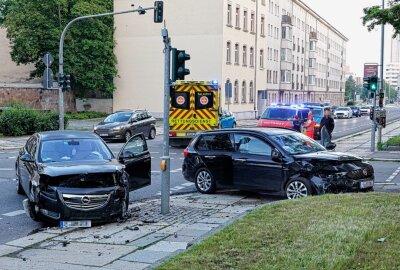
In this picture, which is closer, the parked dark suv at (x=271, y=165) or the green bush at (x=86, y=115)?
the parked dark suv at (x=271, y=165)

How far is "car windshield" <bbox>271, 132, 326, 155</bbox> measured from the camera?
1229 centimetres

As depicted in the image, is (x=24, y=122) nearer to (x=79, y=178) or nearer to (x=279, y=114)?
(x=279, y=114)

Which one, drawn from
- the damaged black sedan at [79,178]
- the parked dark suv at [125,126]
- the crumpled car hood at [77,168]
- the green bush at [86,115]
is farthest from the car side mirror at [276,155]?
the green bush at [86,115]

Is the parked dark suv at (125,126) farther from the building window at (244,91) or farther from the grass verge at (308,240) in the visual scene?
the building window at (244,91)

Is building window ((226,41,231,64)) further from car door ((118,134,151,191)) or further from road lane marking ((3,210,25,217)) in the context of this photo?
road lane marking ((3,210,25,217))

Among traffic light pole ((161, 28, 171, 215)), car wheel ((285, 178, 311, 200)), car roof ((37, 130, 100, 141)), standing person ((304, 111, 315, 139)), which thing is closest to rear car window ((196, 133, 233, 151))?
car wheel ((285, 178, 311, 200))

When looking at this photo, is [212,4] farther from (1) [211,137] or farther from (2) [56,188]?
(2) [56,188]

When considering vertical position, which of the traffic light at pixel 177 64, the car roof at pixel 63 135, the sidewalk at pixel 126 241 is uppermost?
the traffic light at pixel 177 64

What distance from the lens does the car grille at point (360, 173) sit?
1157 centimetres

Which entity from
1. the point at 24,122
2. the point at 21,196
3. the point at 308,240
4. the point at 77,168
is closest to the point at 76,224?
the point at 77,168

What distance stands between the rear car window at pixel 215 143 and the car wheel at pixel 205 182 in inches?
23.0

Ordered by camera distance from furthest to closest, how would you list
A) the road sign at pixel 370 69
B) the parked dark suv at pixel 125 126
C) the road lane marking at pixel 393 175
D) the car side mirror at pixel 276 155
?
the parked dark suv at pixel 125 126, the road sign at pixel 370 69, the road lane marking at pixel 393 175, the car side mirror at pixel 276 155

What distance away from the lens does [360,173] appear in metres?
11.8

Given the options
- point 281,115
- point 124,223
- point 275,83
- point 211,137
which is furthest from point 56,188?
point 275,83
